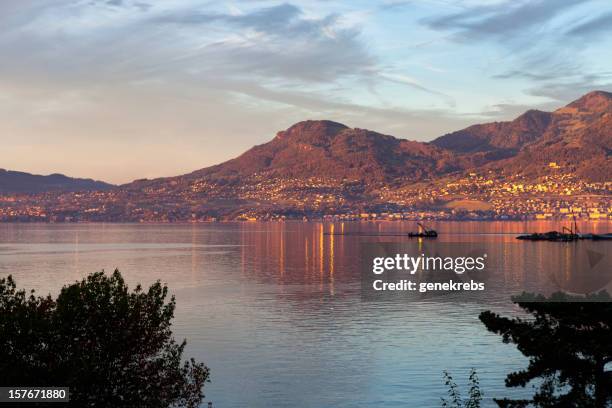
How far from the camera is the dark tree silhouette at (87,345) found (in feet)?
108

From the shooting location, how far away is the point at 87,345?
35.1 meters

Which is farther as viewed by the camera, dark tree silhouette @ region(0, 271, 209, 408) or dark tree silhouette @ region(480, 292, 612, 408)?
dark tree silhouette @ region(0, 271, 209, 408)

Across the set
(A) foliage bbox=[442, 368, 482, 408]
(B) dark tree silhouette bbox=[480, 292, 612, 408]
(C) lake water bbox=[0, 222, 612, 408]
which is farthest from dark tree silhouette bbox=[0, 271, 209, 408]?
(B) dark tree silhouette bbox=[480, 292, 612, 408]

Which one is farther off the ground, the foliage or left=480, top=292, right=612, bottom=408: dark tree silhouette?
left=480, top=292, right=612, bottom=408: dark tree silhouette

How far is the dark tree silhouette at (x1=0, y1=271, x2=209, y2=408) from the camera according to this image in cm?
3281

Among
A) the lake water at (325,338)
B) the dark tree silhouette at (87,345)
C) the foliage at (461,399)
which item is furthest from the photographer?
the lake water at (325,338)

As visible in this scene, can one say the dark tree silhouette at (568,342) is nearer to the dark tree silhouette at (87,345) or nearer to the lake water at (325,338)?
the dark tree silhouette at (87,345)

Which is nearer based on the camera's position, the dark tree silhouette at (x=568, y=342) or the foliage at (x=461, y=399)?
the dark tree silhouette at (x=568, y=342)

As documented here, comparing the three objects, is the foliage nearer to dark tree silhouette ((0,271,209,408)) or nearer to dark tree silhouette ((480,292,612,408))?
dark tree silhouette ((480,292,612,408))

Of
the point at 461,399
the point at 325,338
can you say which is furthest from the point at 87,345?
the point at 325,338

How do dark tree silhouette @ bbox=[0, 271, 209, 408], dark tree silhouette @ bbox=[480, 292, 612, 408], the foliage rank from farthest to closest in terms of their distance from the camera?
dark tree silhouette @ bbox=[0, 271, 209, 408], the foliage, dark tree silhouette @ bbox=[480, 292, 612, 408]

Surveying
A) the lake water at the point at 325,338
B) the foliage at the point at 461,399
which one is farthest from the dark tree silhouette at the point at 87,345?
the lake water at the point at 325,338

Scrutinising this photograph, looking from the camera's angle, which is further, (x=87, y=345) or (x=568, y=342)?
(x=87, y=345)

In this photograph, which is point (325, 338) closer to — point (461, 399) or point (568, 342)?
point (461, 399)
